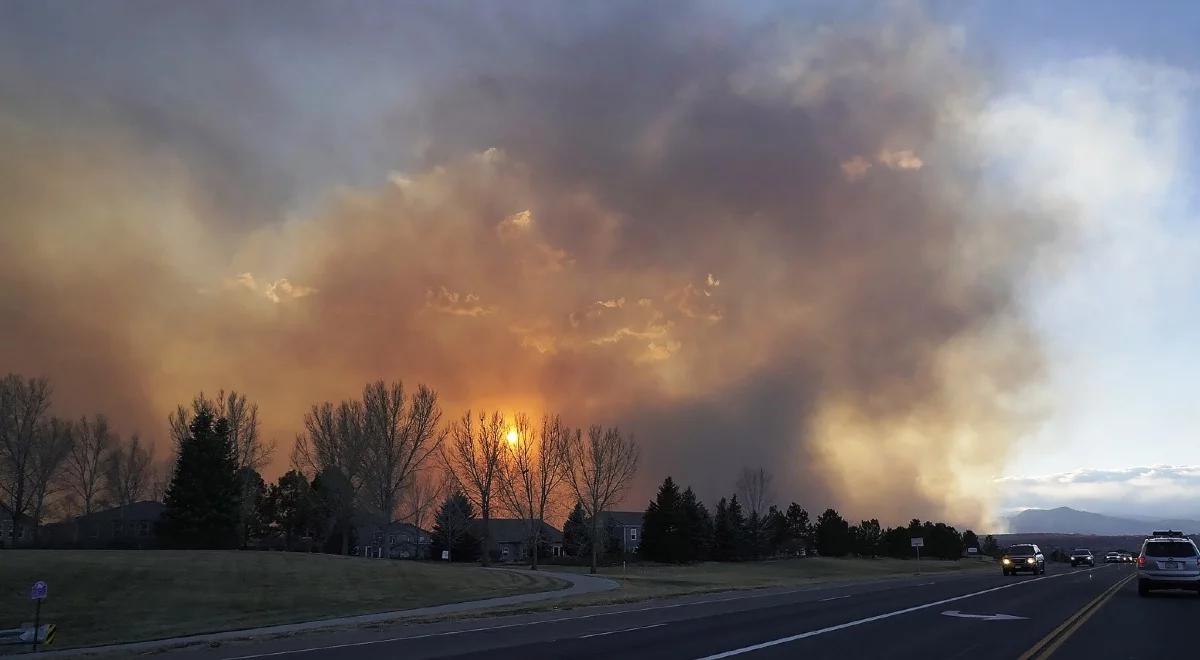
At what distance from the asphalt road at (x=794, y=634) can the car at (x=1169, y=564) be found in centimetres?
222

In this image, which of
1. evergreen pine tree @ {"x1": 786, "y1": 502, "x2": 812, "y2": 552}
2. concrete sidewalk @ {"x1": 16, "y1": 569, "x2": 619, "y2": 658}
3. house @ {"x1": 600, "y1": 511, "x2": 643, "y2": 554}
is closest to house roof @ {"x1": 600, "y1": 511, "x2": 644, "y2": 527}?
house @ {"x1": 600, "y1": 511, "x2": 643, "y2": 554}

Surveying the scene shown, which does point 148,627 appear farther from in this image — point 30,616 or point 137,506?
point 137,506

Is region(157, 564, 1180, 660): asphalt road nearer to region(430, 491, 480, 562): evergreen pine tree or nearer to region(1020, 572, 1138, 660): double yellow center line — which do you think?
region(1020, 572, 1138, 660): double yellow center line

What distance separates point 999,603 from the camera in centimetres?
2952

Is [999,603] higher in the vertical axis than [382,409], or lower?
lower

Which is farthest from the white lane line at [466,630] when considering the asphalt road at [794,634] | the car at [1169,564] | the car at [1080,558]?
the car at [1080,558]

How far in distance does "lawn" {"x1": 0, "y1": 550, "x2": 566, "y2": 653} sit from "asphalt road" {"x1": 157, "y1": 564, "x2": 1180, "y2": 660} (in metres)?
8.61

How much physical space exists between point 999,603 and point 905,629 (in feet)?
38.0

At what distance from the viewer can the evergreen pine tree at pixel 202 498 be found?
2788 inches

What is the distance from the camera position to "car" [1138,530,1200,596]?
1265 inches

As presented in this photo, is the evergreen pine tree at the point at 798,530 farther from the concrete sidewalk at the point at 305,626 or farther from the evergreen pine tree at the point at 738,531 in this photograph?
the concrete sidewalk at the point at 305,626

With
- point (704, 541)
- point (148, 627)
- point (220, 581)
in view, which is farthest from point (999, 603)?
point (704, 541)

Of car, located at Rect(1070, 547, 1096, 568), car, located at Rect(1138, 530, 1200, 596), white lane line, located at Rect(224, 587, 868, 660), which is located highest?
car, located at Rect(1138, 530, 1200, 596)

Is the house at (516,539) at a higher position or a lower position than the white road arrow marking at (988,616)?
lower
